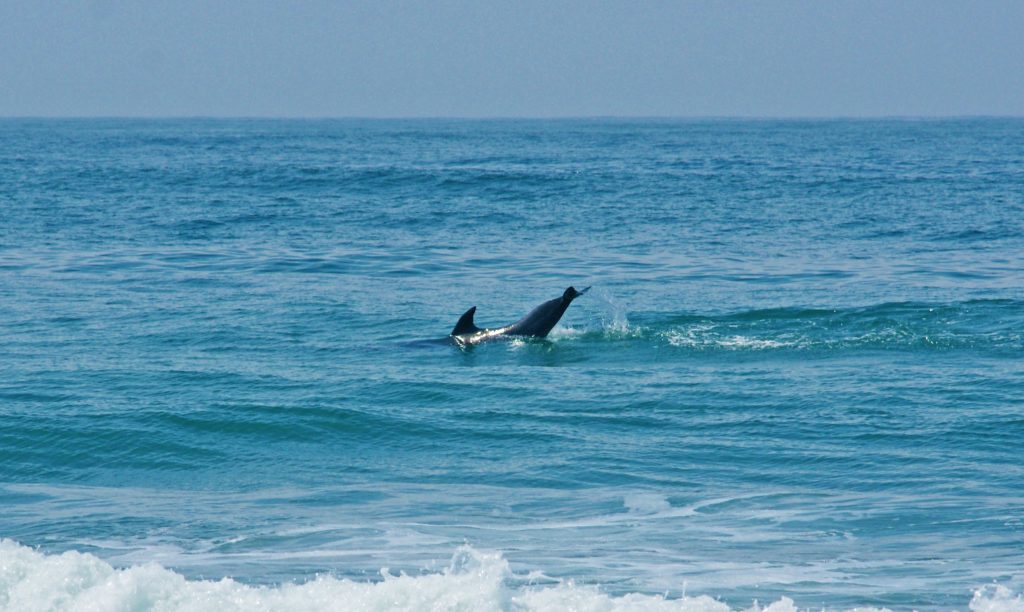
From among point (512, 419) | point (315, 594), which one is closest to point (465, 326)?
point (512, 419)

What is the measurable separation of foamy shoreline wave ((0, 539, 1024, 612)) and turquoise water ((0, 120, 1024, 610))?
27mm

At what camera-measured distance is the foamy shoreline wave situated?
9789 millimetres

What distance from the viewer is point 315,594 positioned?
10.0 metres

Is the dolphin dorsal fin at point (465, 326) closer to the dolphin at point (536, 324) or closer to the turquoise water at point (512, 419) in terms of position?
the dolphin at point (536, 324)

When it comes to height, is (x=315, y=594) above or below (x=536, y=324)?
below

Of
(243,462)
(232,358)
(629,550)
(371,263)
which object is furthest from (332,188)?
(629,550)

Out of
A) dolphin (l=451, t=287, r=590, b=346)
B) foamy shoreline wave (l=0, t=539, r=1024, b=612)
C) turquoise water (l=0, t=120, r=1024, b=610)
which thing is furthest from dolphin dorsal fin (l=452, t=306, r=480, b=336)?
foamy shoreline wave (l=0, t=539, r=1024, b=612)

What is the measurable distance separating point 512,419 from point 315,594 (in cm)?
709

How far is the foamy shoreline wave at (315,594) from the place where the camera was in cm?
979

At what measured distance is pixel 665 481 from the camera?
1402cm

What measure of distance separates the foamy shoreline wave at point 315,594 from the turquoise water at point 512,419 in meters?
0.03

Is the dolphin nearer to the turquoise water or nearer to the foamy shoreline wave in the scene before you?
the turquoise water

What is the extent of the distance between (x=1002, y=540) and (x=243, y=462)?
8.08 metres

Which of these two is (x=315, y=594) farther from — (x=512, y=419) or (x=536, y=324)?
(x=536, y=324)
